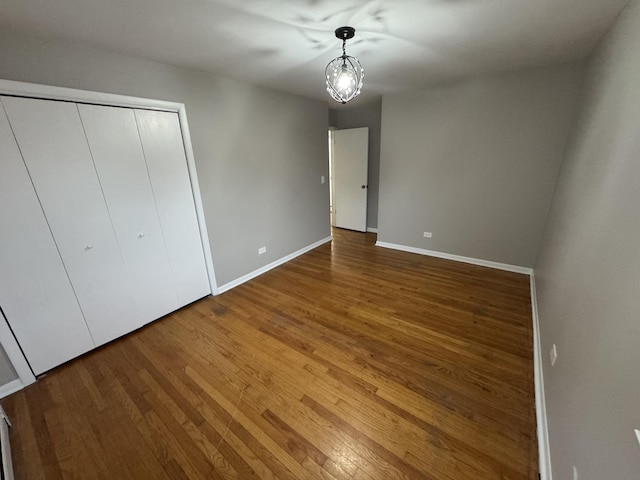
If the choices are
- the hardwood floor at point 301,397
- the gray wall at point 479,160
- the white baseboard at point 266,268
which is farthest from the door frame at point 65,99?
the gray wall at point 479,160

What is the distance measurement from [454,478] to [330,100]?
445 centimetres

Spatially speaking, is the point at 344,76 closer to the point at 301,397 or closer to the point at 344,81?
the point at 344,81

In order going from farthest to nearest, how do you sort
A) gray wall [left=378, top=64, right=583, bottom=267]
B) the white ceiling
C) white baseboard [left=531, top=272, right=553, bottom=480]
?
gray wall [left=378, top=64, right=583, bottom=267]
the white ceiling
white baseboard [left=531, top=272, right=553, bottom=480]

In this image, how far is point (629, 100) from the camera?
124 cm

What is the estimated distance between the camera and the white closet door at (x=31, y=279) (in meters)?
1.65

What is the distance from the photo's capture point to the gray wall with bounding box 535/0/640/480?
78 centimetres

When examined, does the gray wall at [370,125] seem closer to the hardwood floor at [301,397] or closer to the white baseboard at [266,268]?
the white baseboard at [266,268]

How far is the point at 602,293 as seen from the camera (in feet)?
3.43

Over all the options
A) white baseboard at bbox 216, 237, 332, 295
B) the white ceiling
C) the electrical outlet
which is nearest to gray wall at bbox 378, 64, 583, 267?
the white ceiling

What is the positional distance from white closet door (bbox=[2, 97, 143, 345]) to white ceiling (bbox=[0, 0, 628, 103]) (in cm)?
53

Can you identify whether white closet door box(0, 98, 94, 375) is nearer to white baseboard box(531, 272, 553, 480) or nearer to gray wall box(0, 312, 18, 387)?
gray wall box(0, 312, 18, 387)

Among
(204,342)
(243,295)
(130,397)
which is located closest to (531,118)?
(243,295)

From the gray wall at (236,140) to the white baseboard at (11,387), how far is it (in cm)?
165

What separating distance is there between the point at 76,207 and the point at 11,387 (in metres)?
1.36
